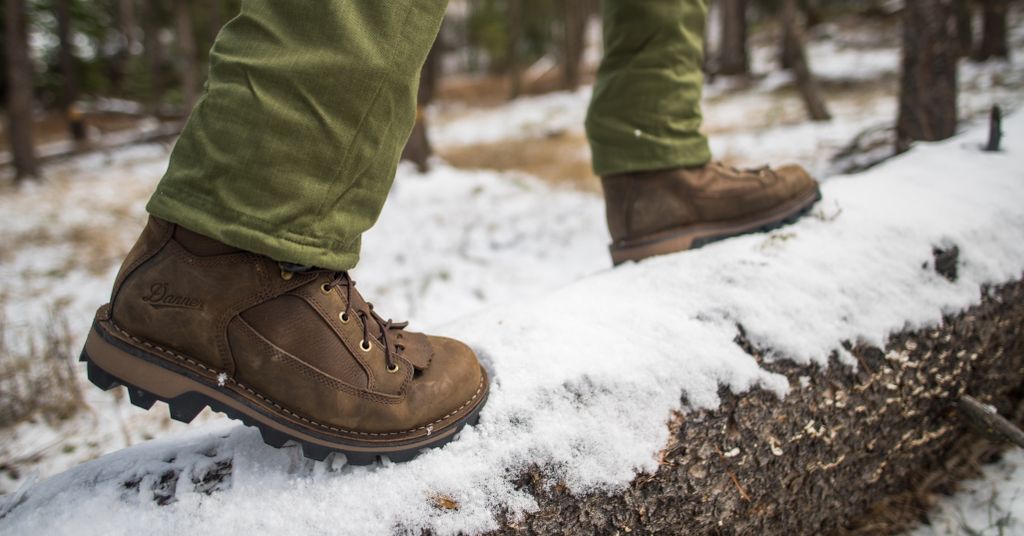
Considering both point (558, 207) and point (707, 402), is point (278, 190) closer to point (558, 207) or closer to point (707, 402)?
point (707, 402)

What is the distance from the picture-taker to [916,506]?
152cm

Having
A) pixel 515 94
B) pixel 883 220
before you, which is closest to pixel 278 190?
pixel 883 220

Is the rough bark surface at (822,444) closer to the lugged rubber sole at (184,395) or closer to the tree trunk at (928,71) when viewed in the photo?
the lugged rubber sole at (184,395)

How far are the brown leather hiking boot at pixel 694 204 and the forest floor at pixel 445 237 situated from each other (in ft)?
0.46

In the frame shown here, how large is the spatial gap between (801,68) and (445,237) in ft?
13.3

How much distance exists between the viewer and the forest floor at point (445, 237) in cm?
199

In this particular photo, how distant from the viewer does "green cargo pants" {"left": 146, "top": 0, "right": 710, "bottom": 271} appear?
84 centimetres

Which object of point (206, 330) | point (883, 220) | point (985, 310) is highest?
point (206, 330)

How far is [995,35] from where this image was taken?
649 centimetres

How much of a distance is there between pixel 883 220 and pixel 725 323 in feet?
2.26

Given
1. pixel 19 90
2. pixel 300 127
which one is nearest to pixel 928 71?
pixel 300 127

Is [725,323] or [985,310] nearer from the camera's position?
[725,323]

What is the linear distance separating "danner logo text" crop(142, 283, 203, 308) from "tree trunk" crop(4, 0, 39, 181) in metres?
7.94

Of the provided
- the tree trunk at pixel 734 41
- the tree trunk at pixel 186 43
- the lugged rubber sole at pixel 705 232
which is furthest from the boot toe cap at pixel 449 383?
the tree trunk at pixel 734 41
